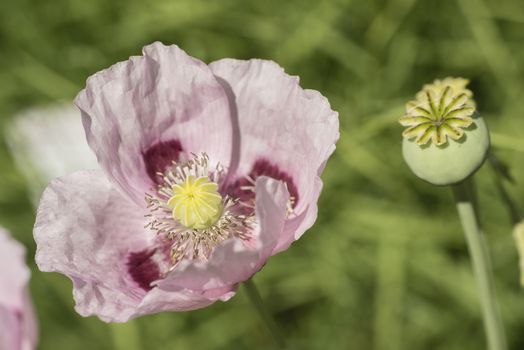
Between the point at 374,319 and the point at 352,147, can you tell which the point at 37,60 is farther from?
the point at 374,319

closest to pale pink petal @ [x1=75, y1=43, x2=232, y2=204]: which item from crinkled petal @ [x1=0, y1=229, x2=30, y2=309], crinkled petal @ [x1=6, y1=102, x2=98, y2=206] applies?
crinkled petal @ [x1=0, y1=229, x2=30, y2=309]

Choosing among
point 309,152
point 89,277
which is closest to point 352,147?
point 309,152

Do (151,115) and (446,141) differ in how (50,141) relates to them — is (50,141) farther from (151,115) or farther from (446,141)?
(446,141)

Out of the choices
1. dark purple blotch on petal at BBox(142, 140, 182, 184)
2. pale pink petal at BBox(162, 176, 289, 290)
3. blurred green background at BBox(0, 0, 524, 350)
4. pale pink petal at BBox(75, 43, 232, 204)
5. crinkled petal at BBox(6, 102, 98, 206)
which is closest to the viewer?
pale pink petal at BBox(162, 176, 289, 290)

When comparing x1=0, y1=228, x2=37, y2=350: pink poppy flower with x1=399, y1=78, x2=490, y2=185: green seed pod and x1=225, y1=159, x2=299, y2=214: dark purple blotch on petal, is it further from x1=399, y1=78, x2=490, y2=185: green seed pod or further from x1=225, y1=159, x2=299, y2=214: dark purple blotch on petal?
x1=399, y1=78, x2=490, y2=185: green seed pod

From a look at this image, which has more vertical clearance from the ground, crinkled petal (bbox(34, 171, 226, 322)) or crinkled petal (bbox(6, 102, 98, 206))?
crinkled petal (bbox(34, 171, 226, 322))

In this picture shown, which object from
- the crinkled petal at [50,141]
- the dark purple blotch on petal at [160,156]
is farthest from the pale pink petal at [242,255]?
the crinkled petal at [50,141]

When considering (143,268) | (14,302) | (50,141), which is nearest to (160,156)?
(143,268)
